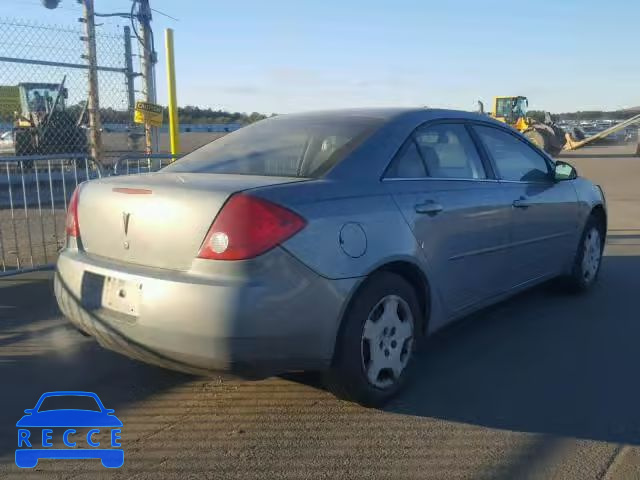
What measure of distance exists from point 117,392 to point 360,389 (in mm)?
1425

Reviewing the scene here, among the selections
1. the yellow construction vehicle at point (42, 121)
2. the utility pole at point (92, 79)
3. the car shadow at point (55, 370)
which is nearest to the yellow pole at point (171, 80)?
the utility pole at point (92, 79)

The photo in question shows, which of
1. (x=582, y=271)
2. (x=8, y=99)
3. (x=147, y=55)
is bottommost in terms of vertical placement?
(x=582, y=271)

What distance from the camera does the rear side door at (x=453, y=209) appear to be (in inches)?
140

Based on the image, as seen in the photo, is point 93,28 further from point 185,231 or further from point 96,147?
point 185,231

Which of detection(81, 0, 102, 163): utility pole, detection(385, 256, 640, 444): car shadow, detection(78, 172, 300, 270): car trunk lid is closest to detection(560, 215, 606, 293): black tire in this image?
detection(385, 256, 640, 444): car shadow

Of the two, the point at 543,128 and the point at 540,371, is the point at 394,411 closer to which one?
the point at 540,371

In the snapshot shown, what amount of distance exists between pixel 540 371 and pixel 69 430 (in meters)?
2.76

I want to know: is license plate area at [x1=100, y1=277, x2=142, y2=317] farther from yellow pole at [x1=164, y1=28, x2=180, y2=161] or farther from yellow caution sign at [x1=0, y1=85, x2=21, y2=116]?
yellow caution sign at [x1=0, y1=85, x2=21, y2=116]

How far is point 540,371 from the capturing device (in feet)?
12.7

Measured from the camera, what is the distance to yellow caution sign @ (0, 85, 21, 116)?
8204 mm

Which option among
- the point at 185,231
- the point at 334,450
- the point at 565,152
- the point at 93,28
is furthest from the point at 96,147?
the point at 565,152

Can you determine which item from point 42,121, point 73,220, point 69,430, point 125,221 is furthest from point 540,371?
point 42,121

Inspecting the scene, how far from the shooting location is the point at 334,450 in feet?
9.64

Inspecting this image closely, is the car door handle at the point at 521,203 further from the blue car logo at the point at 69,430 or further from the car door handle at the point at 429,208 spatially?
the blue car logo at the point at 69,430
